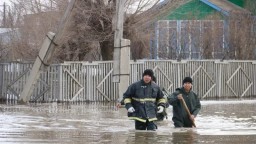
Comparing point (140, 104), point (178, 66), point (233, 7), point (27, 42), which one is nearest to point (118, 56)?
point (178, 66)

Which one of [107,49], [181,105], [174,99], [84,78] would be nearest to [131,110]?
[174,99]

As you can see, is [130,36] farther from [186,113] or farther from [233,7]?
[186,113]

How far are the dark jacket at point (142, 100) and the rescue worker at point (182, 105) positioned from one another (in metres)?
0.50

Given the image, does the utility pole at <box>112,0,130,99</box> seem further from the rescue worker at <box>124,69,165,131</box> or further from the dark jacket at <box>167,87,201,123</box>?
the rescue worker at <box>124,69,165,131</box>

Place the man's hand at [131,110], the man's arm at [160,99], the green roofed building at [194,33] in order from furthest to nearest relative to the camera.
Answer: the green roofed building at [194,33] → the man's arm at [160,99] → the man's hand at [131,110]

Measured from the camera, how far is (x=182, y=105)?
42.9ft

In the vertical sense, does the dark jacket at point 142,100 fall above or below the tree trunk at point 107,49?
below

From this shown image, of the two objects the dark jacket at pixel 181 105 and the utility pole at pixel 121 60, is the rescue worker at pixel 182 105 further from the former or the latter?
the utility pole at pixel 121 60

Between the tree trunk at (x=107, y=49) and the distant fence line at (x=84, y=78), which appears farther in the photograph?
the tree trunk at (x=107, y=49)

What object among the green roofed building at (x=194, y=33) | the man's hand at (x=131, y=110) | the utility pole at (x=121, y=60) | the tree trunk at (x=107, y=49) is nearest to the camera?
the man's hand at (x=131, y=110)

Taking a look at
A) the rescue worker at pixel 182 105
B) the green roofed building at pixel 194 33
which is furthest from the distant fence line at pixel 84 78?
the rescue worker at pixel 182 105

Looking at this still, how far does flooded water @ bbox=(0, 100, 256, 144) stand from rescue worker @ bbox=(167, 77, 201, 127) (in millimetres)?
258

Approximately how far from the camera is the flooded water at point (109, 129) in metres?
11.2

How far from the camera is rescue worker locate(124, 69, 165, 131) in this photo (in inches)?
494
